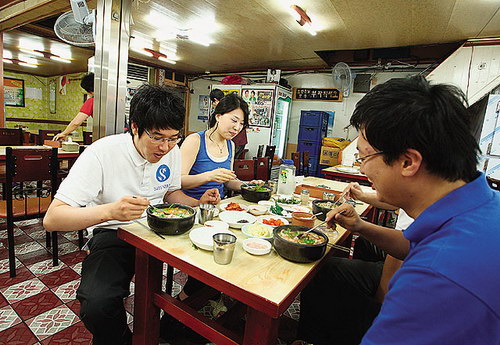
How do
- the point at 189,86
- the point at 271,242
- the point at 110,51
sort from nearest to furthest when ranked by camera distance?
the point at 271,242
the point at 110,51
the point at 189,86

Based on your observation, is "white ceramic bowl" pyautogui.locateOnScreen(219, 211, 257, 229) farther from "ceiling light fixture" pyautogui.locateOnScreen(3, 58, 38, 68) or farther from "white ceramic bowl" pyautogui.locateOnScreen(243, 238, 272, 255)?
"ceiling light fixture" pyautogui.locateOnScreen(3, 58, 38, 68)

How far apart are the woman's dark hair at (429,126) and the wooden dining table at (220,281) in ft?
2.10

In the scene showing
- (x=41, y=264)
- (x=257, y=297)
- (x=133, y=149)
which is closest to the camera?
(x=257, y=297)

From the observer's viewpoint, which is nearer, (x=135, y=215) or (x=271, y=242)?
(x=135, y=215)

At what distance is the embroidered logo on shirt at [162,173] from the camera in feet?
5.95

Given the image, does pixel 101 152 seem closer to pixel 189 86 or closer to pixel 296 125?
pixel 296 125

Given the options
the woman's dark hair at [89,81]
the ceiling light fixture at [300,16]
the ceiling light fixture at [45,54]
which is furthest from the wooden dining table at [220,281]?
the ceiling light fixture at [45,54]

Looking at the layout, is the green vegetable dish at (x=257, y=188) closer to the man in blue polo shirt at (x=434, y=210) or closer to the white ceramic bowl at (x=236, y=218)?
the white ceramic bowl at (x=236, y=218)

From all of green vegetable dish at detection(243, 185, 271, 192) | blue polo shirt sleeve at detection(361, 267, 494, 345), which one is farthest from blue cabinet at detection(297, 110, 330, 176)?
blue polo shirt sleeve at detection(361, 267, 494, 345)

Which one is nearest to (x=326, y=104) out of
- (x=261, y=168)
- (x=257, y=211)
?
(x=261, y=168)

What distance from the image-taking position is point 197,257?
1223mm

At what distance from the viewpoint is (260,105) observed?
25.6 feet

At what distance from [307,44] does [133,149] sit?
210 inches

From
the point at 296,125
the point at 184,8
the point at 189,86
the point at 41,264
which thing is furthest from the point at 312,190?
the point at 189,86
